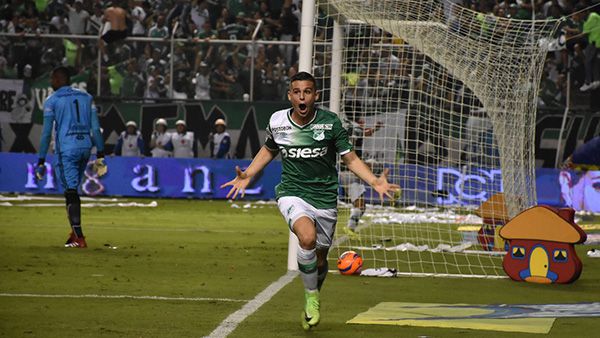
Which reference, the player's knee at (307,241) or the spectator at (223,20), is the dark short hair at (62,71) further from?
the spectator at (223,20)

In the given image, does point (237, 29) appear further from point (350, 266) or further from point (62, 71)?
point (350, 266)

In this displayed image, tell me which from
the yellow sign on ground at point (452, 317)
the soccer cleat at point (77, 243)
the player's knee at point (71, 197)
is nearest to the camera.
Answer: the yellow sign on ground at point (452, 317)

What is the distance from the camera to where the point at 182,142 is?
97.9 ft

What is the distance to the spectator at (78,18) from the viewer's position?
103 feet

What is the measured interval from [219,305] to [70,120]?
634cm

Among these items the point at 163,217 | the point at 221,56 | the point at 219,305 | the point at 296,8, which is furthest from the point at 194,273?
the point at 296,8

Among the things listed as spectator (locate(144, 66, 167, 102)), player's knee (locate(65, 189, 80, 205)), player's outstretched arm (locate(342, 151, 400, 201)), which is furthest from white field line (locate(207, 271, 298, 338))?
spectator (locate(144, 66, 167, 102))

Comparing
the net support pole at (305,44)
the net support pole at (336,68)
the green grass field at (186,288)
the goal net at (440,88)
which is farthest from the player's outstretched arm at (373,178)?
the net support pole at (336,68)

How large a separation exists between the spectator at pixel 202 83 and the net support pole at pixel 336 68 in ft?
49.0

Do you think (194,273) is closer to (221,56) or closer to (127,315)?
(127,315)

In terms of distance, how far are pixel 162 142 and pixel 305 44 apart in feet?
54.9

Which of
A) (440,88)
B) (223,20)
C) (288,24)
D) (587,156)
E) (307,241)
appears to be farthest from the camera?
(223,20)

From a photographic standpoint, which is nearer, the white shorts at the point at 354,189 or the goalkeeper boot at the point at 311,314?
the goalkeeper boot at the point at 311,314

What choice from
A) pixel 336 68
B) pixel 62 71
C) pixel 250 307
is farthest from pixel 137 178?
pixel 250 307
